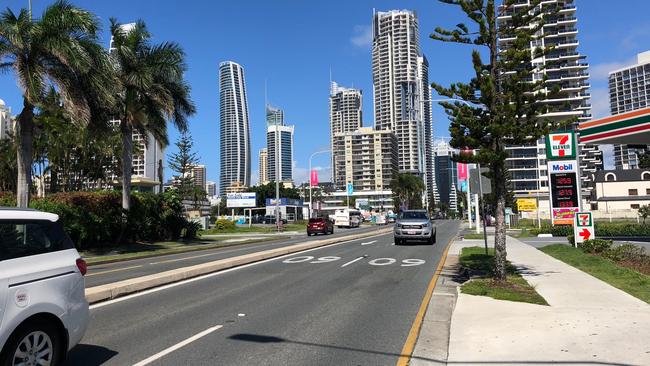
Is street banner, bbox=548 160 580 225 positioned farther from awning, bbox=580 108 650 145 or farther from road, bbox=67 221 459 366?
road, bbox=67 221 459 366

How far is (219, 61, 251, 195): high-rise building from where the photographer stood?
110 meters

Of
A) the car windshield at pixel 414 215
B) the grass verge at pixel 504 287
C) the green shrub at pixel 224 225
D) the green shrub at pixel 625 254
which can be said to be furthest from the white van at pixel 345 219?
the grass verge at pixel 504 287

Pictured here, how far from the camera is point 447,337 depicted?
720 centimetres

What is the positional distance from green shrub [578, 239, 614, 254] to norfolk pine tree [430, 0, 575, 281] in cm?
779

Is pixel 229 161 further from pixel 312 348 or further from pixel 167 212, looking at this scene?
pixel 312 348

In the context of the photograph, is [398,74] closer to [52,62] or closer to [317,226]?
[317,226]

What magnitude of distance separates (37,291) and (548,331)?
6.29m

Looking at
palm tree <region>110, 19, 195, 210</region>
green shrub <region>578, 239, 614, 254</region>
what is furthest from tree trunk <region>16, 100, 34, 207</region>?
green shrub <region>578, 239, 614, 254</region>

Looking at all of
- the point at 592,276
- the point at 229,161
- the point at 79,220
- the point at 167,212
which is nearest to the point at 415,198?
the point at 229,161

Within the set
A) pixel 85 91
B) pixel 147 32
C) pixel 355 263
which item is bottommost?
pixel 355 263

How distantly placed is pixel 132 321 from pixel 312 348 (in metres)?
3.41

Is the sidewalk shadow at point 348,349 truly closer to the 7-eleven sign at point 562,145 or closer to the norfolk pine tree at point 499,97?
the norfolk pine tree at point 499,97

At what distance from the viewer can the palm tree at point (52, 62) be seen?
22688 millimetres

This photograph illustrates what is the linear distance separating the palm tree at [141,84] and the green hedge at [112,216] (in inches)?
47.7
